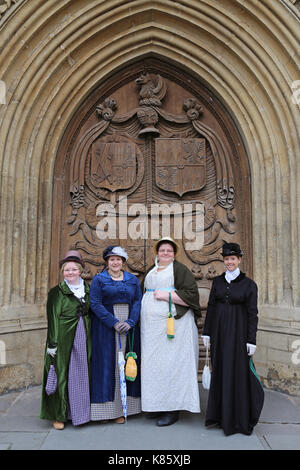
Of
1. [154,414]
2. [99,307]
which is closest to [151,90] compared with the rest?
[99,307]

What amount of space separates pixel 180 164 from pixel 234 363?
287 cm

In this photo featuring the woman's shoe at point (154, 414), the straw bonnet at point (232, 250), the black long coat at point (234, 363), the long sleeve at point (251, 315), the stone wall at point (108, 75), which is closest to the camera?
the black long coat at point (234, 363)

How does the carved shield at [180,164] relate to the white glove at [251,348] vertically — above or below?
above

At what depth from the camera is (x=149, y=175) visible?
5418mm

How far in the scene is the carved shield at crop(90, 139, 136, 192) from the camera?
5.37 metres

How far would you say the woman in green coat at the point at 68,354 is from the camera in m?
3.41

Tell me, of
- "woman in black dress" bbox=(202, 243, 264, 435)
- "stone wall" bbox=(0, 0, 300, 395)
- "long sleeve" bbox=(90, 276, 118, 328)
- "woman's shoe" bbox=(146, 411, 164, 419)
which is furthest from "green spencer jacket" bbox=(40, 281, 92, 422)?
"stone wall" bbox=(0, 0, 300, 395)

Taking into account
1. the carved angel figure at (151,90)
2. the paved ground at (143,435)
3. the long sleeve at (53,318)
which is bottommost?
the paved ground at (143,435)

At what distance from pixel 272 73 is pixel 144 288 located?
121 inches

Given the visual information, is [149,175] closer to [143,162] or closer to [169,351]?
[143,162]

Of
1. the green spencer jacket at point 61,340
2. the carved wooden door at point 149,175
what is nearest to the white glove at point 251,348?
the green spencer jacket at point 61,340

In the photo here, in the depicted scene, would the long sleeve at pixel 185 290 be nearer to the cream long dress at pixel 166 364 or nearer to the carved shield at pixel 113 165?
the cream long dress at pixel 166 364

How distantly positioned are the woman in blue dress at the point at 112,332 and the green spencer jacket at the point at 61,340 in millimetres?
121

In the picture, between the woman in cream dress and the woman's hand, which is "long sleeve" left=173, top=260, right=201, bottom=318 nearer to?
the woman in cream dress
